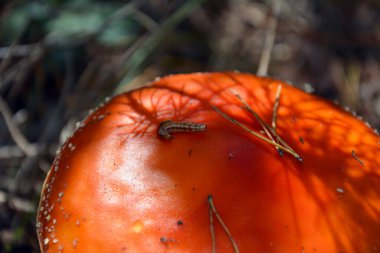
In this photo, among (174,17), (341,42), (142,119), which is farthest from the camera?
(341,42)

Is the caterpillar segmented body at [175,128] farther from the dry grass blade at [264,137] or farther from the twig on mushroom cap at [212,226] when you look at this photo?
the twig on mushroom cap at [212,226]

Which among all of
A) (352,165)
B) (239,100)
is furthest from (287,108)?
(352,165)

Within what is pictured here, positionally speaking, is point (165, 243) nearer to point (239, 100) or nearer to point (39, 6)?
point (239, 100)

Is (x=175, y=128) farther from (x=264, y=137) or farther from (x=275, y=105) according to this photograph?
(x=275, y=105)

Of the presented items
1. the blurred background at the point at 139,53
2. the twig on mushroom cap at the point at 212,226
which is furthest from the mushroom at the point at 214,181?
the blurred background at the point at 139,53

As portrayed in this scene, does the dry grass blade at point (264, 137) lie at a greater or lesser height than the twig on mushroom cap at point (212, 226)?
greater
